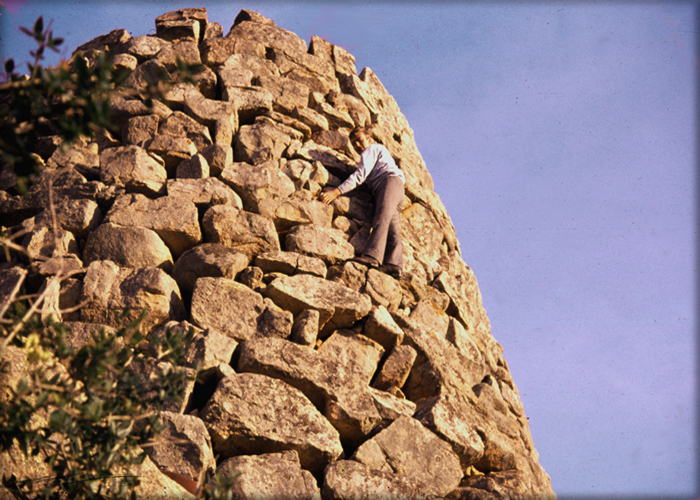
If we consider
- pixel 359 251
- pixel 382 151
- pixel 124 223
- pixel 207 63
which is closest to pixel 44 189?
pixel 124 223

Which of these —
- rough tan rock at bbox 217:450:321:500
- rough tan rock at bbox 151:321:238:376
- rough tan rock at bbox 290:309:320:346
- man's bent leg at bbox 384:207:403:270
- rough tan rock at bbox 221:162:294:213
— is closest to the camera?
rough tan rock at bbox 217:450:321:500

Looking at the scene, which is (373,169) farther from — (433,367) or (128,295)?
(128,295)

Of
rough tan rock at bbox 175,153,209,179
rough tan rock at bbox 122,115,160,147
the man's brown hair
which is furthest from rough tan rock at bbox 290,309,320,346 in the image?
the man's brown hair

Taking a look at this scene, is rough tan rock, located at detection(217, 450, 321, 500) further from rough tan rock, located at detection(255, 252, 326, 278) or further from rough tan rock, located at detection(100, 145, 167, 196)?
rough tan rock, located at detection(100, 145, 167, 196)

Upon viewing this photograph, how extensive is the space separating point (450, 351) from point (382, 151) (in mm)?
2317

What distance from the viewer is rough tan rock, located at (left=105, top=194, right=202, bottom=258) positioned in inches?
198

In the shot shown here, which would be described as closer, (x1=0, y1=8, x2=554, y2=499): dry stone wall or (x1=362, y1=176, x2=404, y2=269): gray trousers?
(x1=0, y1=8, x2=554, y2=499): dry stone wall

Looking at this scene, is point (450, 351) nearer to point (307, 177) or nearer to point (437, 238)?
point (437, 238)

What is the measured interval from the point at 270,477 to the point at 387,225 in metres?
2.91

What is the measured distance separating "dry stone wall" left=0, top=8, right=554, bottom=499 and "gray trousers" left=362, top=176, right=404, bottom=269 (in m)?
0.18

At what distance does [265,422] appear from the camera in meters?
3.98

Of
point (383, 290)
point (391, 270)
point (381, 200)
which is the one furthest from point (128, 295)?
point (381, 200)

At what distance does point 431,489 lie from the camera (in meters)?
4.21

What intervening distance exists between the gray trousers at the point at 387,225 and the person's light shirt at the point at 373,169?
0.07 m
